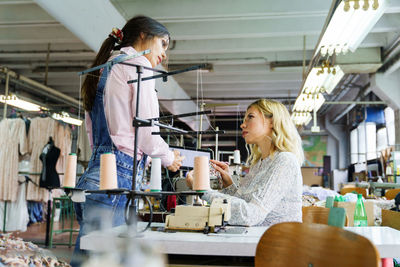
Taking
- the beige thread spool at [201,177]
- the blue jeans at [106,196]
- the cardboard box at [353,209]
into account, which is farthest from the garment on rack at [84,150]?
the beige thread spool at [201,177]

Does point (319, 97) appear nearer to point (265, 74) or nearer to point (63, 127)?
point (265, 74)

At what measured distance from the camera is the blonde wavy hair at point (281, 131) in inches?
88.0

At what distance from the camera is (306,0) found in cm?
547

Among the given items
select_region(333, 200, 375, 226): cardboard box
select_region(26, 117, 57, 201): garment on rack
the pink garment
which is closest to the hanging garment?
select_region(26, 117, 57, 201): garment on rack

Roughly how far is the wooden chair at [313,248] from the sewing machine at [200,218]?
407 millimetres

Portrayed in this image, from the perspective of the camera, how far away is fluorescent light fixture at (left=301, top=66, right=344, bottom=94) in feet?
18.2

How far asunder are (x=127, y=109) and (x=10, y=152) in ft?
20.4

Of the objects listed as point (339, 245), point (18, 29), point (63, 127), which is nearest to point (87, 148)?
point (63, 127)

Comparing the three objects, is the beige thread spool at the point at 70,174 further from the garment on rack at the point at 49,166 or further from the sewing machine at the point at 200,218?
the garment on rack at the point at 49,166

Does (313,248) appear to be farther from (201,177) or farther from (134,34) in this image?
(134,34)

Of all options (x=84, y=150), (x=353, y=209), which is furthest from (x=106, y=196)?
(x=84, y=150)

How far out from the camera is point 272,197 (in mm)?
1925

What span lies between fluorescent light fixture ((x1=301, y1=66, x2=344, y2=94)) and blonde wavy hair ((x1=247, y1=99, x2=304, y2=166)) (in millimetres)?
3420

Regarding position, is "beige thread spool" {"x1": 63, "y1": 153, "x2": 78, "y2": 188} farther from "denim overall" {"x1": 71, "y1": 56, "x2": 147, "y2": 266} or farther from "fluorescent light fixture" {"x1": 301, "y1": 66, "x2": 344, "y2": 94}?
"fluorescent light fixture" {"x1": 301, "y1": 66, "x2": 344, "y2": 94}
